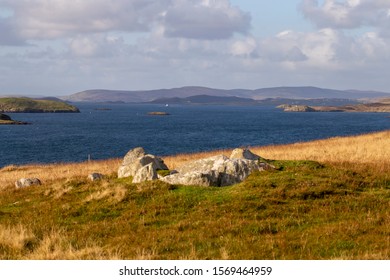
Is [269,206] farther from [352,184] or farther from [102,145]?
[102,145]

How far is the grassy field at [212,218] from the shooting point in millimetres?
12794

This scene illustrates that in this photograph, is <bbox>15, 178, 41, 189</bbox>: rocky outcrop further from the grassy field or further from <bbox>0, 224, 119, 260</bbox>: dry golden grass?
<bbox>0, 224, 119, 260</bbox>: dry golden grass

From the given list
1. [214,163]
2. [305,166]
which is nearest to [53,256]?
[214,163]

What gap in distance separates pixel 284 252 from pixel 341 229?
3314 mm

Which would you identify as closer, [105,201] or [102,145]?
[105,201]

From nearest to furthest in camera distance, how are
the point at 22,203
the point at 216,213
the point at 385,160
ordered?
the point at 216,213 < the point at 22,203 < the point at 385,160

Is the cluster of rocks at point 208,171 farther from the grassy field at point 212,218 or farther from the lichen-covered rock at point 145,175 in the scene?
the grassy field at point 212,218

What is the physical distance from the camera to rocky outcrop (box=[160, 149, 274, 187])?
2270cm

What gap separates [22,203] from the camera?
73.8 feet

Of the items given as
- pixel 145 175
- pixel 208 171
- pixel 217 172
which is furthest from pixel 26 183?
pixel 217 172

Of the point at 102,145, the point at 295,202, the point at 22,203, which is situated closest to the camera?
the point at 295,202

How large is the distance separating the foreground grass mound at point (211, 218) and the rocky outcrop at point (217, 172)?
1156 mm

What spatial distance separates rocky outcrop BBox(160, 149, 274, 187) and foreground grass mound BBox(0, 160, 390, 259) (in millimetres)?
1156

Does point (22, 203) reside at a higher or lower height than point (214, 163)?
lower
